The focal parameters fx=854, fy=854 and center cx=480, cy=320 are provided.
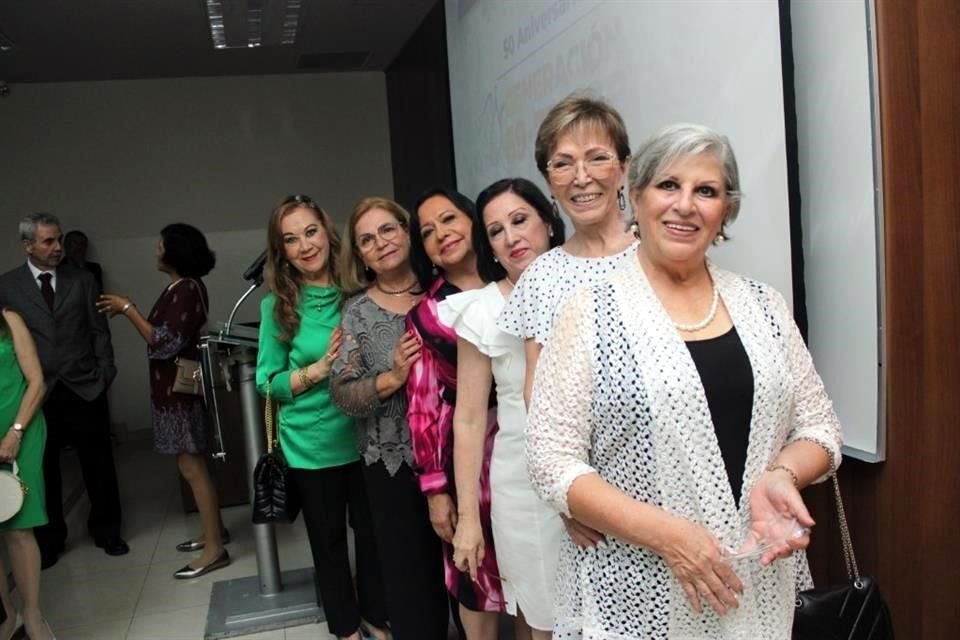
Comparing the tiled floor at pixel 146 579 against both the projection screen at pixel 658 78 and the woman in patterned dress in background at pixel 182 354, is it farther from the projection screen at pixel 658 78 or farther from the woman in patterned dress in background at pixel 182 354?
the projection screen at pixel 658 78

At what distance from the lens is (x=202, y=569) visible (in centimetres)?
398

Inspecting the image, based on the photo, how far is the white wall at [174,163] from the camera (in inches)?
292

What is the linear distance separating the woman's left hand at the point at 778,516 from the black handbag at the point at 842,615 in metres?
0.26

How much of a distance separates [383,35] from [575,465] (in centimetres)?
591

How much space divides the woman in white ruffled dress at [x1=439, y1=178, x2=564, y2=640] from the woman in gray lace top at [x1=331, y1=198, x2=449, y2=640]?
1.49 ft

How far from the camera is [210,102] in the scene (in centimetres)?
775

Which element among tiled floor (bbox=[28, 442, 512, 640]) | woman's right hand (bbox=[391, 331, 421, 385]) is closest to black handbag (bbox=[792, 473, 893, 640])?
woman's right hand (bbox=[391, 331, 421, 385])

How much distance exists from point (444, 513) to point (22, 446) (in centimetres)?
178

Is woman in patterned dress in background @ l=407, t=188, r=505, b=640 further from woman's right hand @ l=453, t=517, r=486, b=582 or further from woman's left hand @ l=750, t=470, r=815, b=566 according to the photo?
woman's left hand @ l=750, t=470, r=815, b=566

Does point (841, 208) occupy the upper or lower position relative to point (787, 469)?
upper

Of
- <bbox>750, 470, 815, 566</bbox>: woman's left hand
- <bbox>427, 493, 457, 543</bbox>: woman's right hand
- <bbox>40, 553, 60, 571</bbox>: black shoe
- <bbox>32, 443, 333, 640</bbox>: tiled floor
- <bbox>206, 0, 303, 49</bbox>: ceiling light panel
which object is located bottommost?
<bbox>32, 443, 333, 640</bbox>: tiled floor

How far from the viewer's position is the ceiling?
545 cm

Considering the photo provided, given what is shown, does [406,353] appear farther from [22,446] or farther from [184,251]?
[184,251]

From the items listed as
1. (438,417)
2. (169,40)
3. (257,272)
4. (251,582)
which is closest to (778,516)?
(438,417)
